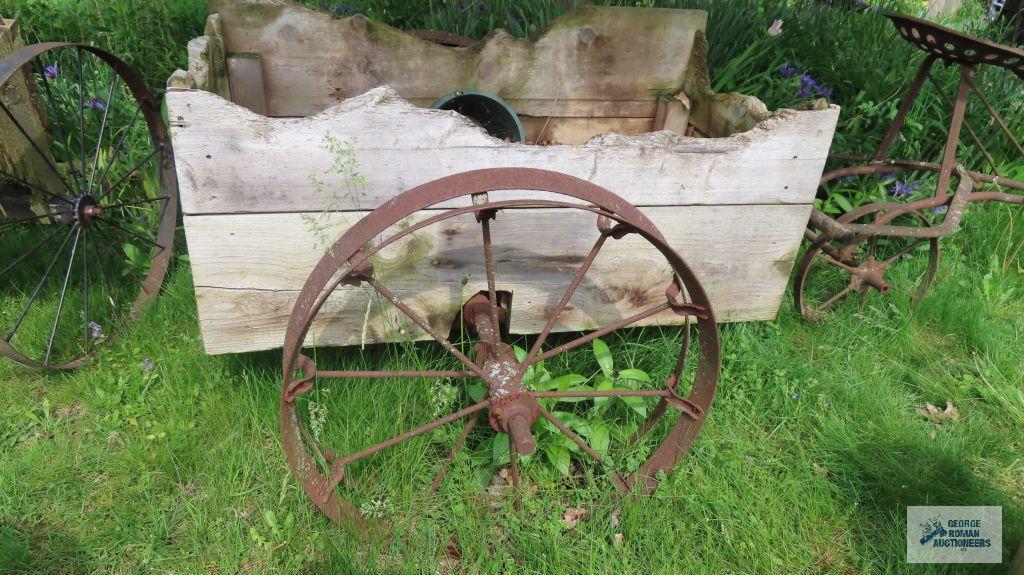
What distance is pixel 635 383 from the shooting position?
6.88ft

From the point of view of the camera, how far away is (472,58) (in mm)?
2674

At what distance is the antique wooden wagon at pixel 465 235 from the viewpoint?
61.1 inches

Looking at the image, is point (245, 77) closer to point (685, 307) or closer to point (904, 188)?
point (685, 307)

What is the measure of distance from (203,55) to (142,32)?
1.97 metres

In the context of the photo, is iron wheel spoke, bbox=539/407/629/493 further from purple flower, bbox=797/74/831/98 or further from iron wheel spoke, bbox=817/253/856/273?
purple flower, bbox=797/74/831/98

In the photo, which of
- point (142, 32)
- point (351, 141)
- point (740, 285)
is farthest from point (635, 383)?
point (142, 32)

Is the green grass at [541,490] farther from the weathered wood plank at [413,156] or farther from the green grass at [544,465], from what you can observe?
the weathered wood plank at [413,156]

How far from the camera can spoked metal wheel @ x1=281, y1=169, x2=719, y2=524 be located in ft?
5.31

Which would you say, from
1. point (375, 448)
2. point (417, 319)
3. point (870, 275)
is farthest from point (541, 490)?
point (870, 275)

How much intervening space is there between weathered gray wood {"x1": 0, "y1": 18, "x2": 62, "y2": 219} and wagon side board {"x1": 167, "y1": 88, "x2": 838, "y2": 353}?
4.32ft

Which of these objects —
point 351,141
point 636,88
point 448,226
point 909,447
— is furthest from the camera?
point 636,88

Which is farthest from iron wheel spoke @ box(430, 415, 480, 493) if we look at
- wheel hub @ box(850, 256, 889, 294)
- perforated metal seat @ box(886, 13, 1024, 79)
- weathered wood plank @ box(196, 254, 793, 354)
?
perforated metal seat @ box(886, 13, 1024, 79)

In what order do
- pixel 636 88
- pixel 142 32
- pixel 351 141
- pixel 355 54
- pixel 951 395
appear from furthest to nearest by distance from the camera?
1. pixel 142 32
2. pixel 636 88
3. pixel 355 54
4. pixel 951 395
5. pixel 351 141

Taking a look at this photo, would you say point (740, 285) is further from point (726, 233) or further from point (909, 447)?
point (909, 447)
